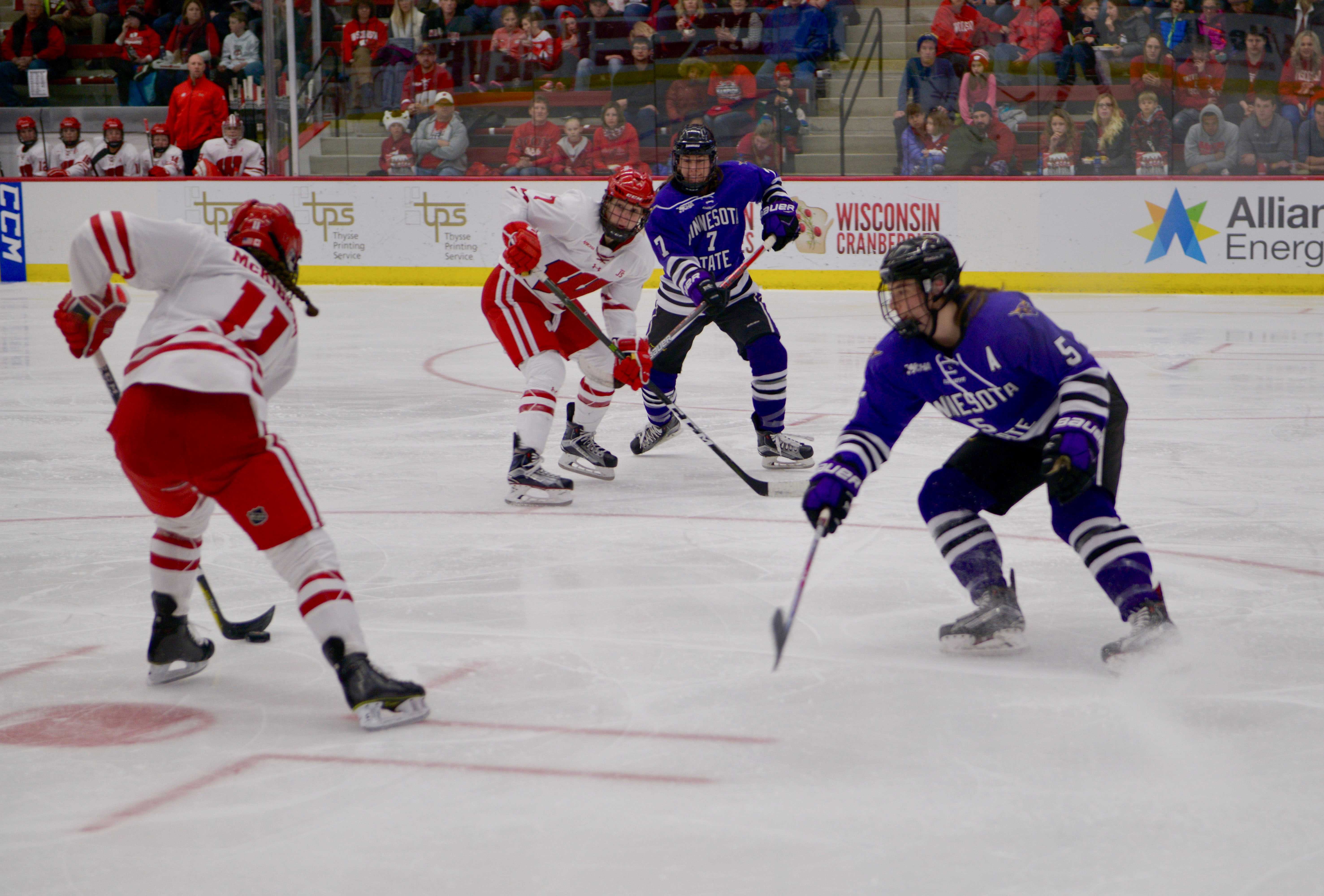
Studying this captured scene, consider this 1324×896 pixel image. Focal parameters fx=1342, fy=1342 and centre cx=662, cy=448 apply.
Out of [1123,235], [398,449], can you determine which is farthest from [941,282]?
[1123,235]

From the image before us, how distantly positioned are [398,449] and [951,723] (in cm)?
313

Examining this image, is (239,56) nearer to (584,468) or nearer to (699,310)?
(699,310)

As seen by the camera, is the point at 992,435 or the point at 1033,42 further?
the point at 1033,42

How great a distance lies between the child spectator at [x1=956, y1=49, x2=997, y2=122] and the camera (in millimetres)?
10336

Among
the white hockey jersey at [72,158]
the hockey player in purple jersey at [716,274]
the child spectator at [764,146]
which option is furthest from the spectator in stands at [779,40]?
the hockey player in purple jersey at [716,274]

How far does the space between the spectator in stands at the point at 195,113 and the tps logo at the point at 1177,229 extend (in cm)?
785

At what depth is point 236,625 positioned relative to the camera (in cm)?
287

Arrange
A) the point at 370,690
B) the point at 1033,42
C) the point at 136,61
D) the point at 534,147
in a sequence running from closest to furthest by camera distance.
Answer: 1. the point at 370,690
2. the point at 1033,42
3. the point at 534,147
4. the point at 136,61

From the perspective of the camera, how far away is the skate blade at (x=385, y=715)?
7.64 ft

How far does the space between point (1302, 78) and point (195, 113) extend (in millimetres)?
9016

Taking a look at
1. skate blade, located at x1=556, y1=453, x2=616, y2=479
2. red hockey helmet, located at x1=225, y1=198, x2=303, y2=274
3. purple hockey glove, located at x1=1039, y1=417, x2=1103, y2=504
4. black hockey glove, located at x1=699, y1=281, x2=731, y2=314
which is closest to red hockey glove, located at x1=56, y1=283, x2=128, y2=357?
red hockey helmet, located at x1=225, y1=198, x2=303, y2=274

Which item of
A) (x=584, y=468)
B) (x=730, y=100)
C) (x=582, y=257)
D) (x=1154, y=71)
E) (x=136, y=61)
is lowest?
(x=584, y=468)

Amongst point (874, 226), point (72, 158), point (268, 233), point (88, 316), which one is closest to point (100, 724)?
point (88, 316)

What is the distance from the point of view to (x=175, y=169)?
11.8 meters
